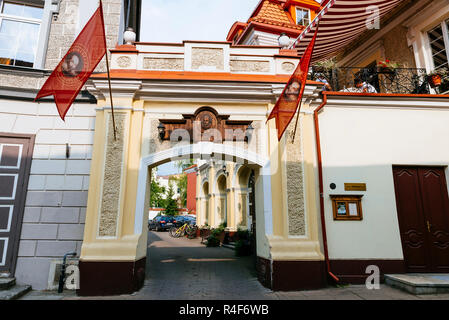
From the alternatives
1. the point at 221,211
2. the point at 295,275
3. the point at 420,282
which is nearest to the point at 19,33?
the point at 295,275

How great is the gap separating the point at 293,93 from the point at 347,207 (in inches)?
111

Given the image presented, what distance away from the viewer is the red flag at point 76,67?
4.63 meters

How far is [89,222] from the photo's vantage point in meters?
5.41

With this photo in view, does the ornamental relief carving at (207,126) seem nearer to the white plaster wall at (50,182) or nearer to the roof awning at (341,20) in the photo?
the white plaster wall at (50,182)

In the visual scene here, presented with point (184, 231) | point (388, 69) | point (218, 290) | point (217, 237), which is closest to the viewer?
point (218, 290)

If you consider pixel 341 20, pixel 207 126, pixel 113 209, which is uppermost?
pixel 341 20

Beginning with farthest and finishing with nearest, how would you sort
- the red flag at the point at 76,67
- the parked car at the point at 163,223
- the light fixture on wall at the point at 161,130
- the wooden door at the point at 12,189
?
the parked car at the point at 163,223, the light fixture on wall at the point at 161,130, the wooden door at the point at 12,189, the red flag at the point at 76,67

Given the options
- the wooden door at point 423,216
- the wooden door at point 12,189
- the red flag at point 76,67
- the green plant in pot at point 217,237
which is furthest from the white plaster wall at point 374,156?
the green plant in pot at point 217,237

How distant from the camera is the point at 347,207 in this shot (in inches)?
240

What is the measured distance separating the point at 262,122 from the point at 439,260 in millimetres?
4857

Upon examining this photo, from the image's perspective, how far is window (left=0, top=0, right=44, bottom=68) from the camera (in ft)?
21.6

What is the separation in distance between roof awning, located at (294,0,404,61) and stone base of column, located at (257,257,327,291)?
19.4 feet

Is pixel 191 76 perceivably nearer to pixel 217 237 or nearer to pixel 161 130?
pixel 161 130

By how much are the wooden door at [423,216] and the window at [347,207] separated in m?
1.00
